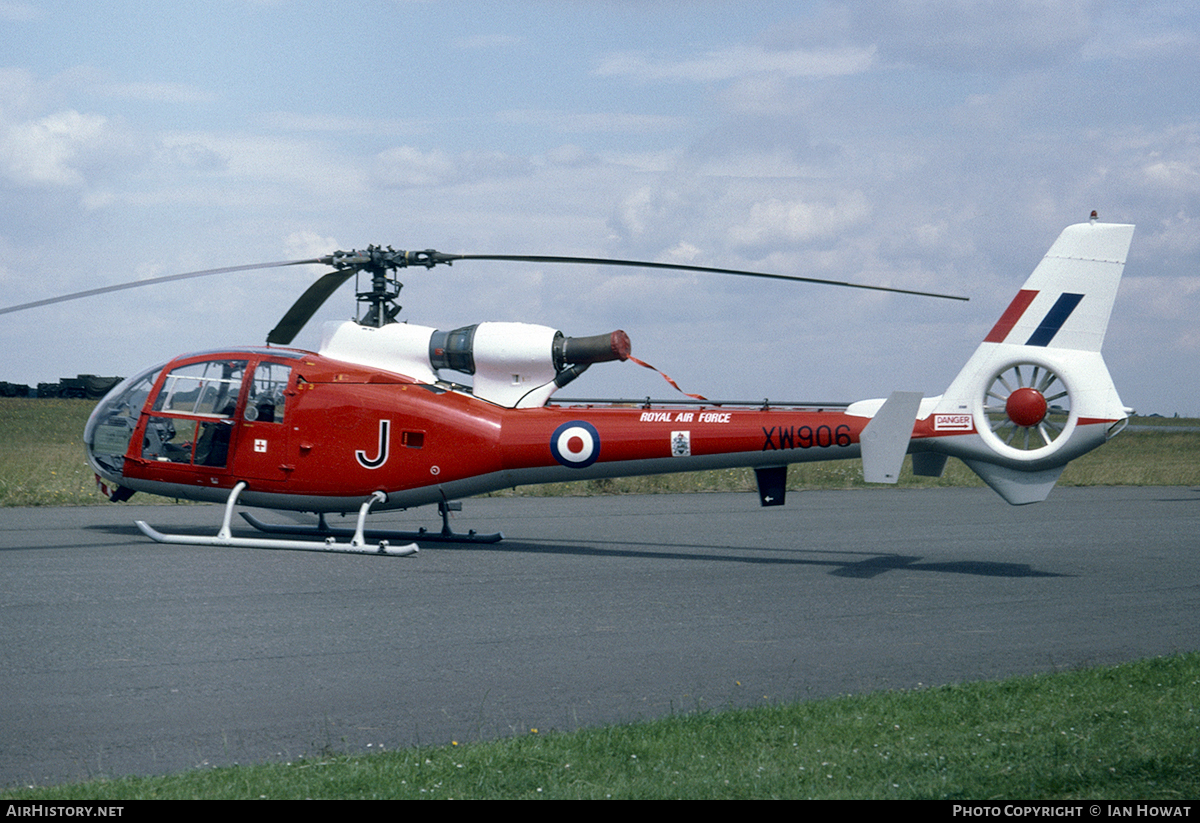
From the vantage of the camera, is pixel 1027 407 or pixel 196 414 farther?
pixel 196 414

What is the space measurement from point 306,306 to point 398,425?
204cm

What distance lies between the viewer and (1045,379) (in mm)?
12492

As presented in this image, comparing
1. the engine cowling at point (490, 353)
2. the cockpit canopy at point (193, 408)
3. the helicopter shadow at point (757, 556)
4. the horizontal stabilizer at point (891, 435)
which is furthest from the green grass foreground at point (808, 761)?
the cockpit canopy at point (193, 408)

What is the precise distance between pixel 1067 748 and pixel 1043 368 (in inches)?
288

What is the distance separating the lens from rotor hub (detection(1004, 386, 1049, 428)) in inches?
490

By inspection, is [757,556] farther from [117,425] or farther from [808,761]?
[808,761]

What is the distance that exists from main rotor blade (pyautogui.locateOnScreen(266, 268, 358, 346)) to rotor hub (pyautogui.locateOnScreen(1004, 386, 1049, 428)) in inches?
323

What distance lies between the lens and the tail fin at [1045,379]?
40.2 feet

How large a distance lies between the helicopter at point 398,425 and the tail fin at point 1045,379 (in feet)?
0.73

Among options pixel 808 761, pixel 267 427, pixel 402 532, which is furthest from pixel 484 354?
pixel 808 761

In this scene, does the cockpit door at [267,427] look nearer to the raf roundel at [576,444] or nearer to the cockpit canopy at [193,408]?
the cockpit canopy at [193,408]

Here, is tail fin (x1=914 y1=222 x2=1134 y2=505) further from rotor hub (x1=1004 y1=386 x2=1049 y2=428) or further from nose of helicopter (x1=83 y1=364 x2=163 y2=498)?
nose of helicopter (x1=83 y1=364 x2=163 y2=498)

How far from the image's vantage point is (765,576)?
42.5 ft

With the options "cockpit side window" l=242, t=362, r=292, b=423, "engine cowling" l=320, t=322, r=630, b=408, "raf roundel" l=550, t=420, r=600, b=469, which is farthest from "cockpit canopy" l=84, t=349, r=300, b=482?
"raf roundel" l=550, t=420, r=600, b=469
